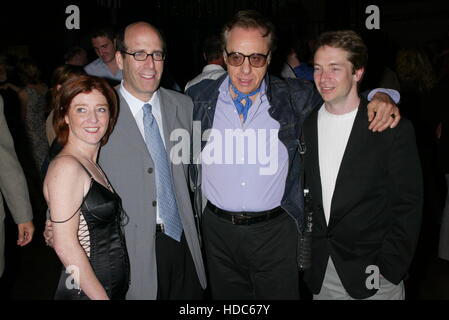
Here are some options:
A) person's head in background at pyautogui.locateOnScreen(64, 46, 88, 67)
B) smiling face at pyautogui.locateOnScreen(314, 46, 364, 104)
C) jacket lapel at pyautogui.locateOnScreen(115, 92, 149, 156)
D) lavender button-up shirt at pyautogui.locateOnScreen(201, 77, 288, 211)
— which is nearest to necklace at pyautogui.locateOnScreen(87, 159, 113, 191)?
jacket lapel at pyautogui.locateOnScreen(115, 92, 149, 156)

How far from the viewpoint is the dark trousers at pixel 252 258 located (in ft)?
8.74

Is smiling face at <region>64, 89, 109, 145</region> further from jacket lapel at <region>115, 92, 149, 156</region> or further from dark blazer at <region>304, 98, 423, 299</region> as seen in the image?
dark blazer at <region>304, 98, 423, 299</region>

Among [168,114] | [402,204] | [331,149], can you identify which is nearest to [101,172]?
[168,114]

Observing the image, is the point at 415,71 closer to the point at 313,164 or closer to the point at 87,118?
the point at 313,164

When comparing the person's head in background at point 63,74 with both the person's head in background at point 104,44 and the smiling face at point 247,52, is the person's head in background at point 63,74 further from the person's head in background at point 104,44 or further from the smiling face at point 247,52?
the smiling face at point 247,52

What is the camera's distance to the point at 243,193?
2.65 m

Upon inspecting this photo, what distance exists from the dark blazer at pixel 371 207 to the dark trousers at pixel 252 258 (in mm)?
276

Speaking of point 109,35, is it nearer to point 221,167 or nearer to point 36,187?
point 36,187

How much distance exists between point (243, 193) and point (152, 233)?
569 millimetres

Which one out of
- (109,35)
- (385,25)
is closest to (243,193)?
(109,35)

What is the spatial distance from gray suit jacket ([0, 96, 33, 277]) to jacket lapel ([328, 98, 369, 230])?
200 cm

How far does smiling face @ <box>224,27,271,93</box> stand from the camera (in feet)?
8.74

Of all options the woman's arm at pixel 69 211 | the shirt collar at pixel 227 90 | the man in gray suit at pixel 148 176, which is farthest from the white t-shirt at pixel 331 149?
the woman's arm at pixel 69 211

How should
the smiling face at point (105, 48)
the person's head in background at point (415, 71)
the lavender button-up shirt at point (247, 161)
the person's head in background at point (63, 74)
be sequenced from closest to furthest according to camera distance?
1. the lavender button-up shirt at point (247, 161)
2. the person's head in background at point (63, 74)
3. the smiling face at point (105, 48)
4. the person's head in background at point (415, 71)
